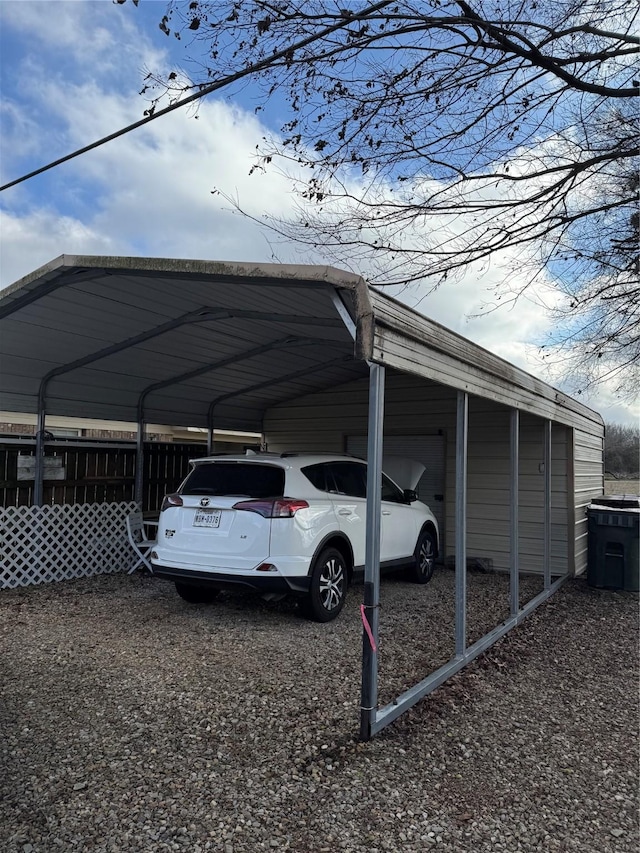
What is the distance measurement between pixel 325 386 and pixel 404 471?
2.33 metres

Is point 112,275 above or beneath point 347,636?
above

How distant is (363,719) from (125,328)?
4586 millimetres

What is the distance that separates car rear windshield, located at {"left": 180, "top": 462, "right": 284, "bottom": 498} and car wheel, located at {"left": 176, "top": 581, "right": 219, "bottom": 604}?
1.18m

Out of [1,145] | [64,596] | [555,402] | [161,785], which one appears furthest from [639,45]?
[64,596]

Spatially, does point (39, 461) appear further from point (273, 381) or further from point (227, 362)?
point (273, 381)

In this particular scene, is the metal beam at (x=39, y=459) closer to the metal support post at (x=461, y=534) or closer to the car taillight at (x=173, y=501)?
the car taillight at (x=173, y=501)

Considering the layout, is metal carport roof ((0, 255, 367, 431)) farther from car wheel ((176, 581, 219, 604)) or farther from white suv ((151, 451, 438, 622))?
car wheel ((176, 581, 219, 604))

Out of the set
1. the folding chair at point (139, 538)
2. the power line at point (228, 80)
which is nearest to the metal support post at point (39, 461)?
the folding chair at point (139, 538)

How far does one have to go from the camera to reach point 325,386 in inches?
412

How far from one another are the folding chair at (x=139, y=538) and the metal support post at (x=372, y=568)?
5529mm

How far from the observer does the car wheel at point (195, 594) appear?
6543 millimetres

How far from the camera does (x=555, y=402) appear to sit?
7.80 metres

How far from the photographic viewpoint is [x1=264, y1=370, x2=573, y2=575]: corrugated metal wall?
9008mm

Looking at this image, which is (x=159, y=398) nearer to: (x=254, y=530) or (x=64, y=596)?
(x=64, y=596)
